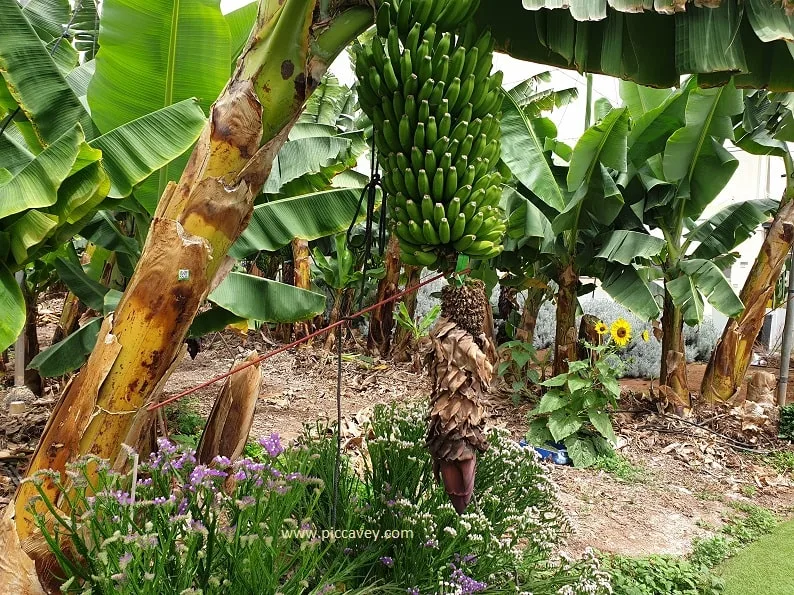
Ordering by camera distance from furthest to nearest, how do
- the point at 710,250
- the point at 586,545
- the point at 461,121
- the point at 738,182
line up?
the point at 738,182 < the point at 710,250 < the point at 586,545 < the point at 461,121

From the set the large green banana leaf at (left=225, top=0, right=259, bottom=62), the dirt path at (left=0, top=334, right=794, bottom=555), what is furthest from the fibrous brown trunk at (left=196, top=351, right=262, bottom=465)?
the large green banana leaf at (left=225, top=0, right=259, bottom=62)

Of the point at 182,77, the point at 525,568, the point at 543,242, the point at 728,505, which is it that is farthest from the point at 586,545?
the point at 182,77

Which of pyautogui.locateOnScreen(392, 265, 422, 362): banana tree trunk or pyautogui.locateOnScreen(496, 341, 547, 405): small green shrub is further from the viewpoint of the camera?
pyautogui.locateOnScreen(392, 265, 422, 362): banana tree trunk

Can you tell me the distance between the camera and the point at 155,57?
7.30 ft

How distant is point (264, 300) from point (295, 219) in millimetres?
493

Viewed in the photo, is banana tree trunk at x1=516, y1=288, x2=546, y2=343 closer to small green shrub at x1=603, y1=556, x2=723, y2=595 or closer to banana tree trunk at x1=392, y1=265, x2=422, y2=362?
banana tree trunk at x1=392, y1=265, x2=422, y2=362

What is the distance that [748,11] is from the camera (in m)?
1.40

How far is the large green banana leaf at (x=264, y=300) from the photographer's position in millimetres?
2941

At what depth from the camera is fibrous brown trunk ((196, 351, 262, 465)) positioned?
7.29 feet

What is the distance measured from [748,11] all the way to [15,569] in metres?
2.27

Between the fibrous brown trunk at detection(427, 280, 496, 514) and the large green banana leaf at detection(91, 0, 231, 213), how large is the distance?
5.53ft

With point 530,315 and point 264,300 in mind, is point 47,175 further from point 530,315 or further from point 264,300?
point 530,315

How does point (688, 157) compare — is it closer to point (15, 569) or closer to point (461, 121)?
point (461, 121)

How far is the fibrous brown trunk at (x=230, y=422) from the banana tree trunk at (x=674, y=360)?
3756mm
